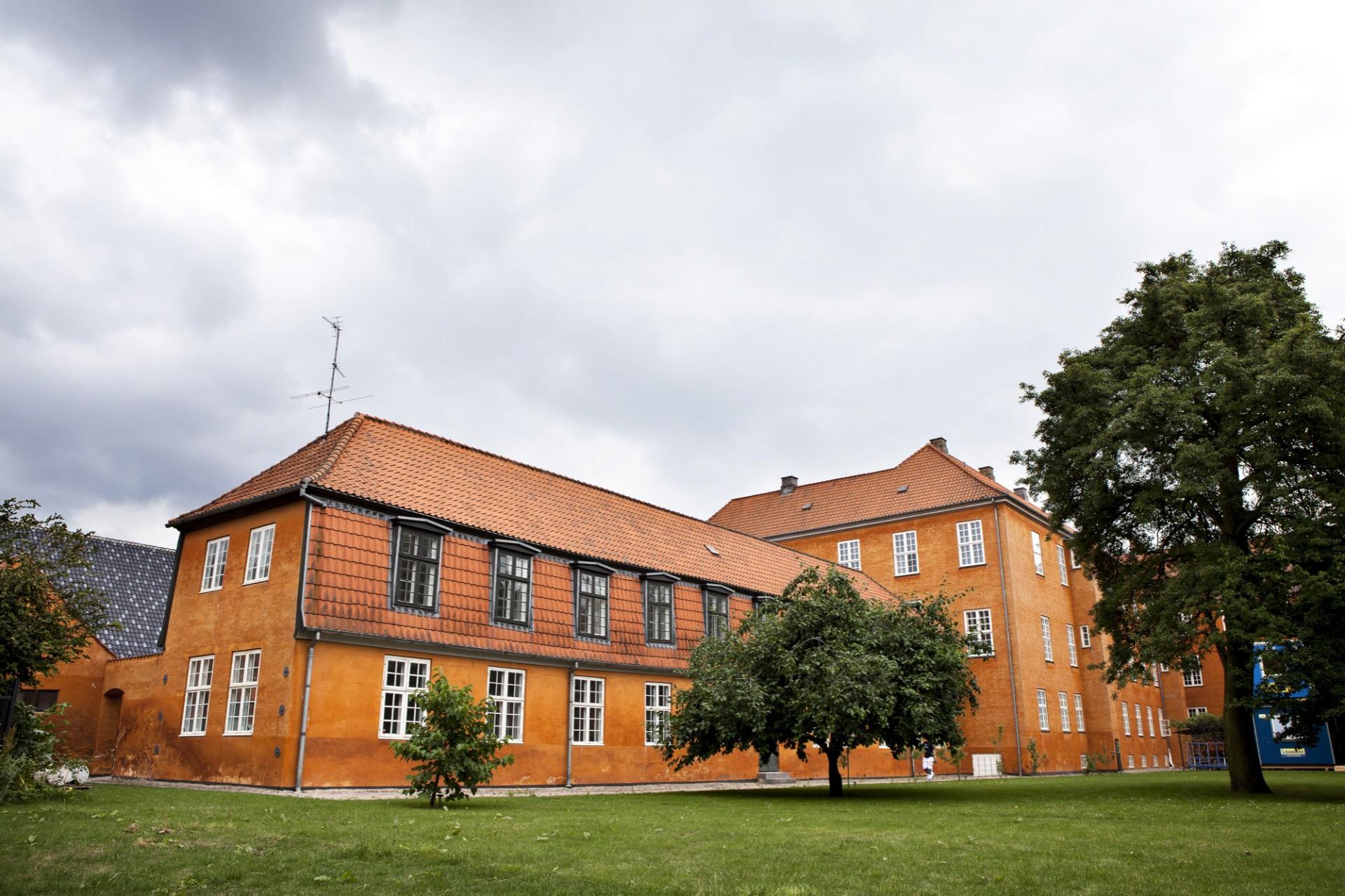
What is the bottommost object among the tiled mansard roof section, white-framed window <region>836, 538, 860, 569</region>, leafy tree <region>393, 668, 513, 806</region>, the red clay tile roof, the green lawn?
the green lawn

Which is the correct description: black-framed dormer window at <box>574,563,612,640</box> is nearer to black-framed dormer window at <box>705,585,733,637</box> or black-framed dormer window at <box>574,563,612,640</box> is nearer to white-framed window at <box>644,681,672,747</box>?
white-framed window at <box>644,681,672,747</box>

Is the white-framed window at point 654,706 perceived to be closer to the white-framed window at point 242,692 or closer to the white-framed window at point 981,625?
the white-framed window at point 242,692

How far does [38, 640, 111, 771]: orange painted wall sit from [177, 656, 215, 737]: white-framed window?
5.48m

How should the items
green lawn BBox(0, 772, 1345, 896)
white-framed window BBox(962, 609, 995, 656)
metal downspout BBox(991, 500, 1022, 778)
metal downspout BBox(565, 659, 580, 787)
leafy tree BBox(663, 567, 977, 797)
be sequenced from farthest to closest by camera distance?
white-framed window BBox(962, 609, 995, 656) < metal downspout BBox(991, 500, 1022, 778) < metal downspout BBox(565, 659, 580, 787) < leafy tree BBox(663, 567, 977, 797) < green lawn BBox(0, 772, 1345, 896)

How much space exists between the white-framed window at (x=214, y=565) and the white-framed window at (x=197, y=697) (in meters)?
1.64

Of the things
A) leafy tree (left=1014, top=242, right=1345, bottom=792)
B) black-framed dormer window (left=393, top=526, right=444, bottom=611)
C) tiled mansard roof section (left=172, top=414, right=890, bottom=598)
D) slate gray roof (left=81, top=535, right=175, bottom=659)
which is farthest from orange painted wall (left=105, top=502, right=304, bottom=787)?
leafy tree (left=1014, top=242, right=1345, bottom=792)

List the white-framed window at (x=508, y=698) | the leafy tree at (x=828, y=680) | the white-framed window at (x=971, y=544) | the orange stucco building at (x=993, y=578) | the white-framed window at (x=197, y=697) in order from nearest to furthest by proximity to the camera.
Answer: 1. the leafy tree at (x=828, y=680)
2. the white-framed window at (x=197, y=697)
3. the white-framed window at (x=508, y=698)
4. the orange stucco building at (x=993, y=578)
5. the white-framed window at (x=971, y=544)

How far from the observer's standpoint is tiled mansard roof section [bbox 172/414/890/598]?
21266 millimetres

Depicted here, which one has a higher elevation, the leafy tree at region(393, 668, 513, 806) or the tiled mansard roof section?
the tiled mansard roof section

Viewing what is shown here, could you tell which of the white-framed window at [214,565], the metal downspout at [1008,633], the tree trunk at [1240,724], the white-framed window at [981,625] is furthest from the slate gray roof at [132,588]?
the metal downspout at [1008,633]

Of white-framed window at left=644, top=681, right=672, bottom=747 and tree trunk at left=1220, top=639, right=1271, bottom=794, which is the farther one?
white-framed window at left=644, top=681, right=672, bottom=747

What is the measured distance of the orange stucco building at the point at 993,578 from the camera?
1465 inches

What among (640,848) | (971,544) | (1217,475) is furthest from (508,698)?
(971,544)

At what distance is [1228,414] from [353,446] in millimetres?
19345
